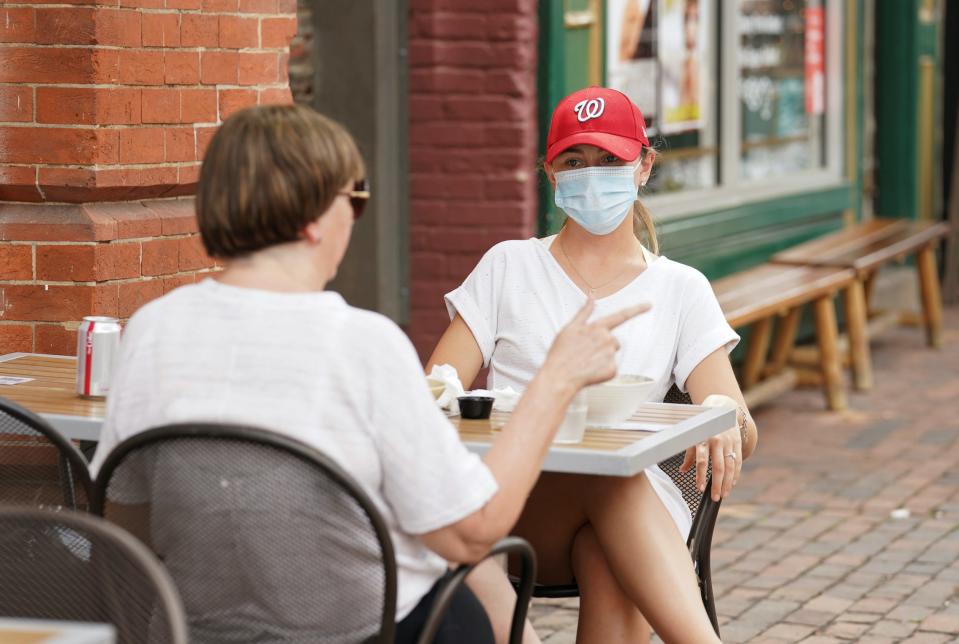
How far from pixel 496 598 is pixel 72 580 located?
2.95 ft

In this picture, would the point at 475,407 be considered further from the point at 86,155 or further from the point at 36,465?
the point at 86,155

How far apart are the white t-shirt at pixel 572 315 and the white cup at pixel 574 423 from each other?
644 mm

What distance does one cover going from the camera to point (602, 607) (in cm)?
335

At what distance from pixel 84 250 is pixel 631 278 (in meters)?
1.42

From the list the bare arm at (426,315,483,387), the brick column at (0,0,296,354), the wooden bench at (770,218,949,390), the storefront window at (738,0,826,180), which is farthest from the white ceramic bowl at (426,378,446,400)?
the storefront window at (738,0,826,180)

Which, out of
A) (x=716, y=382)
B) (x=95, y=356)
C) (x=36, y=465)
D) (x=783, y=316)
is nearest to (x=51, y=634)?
(x=36, y=465)

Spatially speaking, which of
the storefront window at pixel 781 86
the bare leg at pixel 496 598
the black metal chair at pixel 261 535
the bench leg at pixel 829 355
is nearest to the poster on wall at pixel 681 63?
the storefront window at pixel 781 86

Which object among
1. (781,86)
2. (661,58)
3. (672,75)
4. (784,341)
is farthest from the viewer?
(781,86)

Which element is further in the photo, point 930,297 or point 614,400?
point 930,297

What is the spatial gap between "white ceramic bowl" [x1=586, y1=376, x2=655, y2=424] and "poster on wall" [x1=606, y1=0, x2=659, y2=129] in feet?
15.6

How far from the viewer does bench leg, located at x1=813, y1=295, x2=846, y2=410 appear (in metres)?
8.72

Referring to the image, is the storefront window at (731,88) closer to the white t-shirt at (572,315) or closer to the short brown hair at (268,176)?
the white t-shirt at (572,315)

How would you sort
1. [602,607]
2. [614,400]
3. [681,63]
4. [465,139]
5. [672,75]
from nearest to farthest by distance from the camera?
[614,400] < [602,607] < [465,139] < [672,75] < [681,63]

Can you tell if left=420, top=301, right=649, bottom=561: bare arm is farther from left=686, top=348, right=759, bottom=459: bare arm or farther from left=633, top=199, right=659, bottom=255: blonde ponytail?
left=633, top=199, right=659, bottom=255: blonde ponytail
